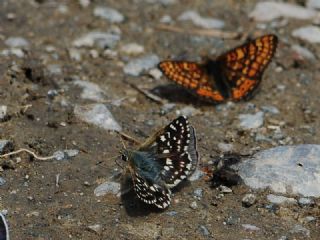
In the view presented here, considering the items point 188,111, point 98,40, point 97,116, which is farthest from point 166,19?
point 97,116

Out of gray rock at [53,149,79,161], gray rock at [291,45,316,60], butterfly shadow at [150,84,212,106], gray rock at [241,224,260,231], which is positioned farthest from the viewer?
gray rock at [291,45,316,60]

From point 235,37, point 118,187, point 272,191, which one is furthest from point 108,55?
point 272,191

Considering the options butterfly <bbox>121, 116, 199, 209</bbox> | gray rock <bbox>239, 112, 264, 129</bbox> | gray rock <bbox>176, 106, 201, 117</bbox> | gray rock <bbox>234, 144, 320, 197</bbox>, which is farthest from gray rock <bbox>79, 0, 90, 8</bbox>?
gray rock <bbox>234, 144, 320, 197</bbox>

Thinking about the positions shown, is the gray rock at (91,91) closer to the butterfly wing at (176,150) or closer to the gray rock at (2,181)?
the butterfly wing at (176,150)

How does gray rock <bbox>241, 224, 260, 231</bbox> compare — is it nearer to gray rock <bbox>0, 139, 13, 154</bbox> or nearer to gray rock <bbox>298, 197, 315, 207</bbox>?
gray rock <bbox>298, 197, 315, 207</bbox>

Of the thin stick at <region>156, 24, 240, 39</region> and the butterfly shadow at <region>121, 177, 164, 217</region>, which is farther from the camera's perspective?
the thin stick at <region>156, 24, 240, 39</region>

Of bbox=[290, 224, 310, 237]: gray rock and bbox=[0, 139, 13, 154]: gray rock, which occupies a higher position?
bbox=[290, 224, 310, 237]: gray rock
